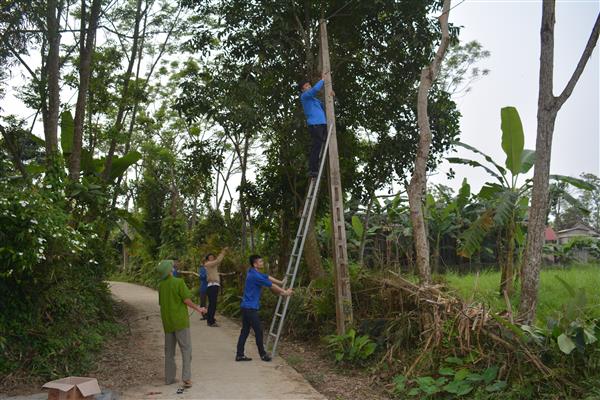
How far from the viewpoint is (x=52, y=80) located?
423 inches

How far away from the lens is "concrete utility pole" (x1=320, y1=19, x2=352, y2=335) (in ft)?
29.5

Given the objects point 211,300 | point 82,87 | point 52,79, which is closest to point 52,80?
point 52,79

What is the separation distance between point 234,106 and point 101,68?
486 centimetres

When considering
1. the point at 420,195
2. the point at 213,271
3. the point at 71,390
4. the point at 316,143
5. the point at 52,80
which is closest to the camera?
the point at 71,390

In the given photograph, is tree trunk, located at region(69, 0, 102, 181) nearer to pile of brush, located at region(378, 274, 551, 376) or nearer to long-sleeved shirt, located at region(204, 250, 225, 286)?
long-sleeved shirt, located at region(204, 250, 225, 286)

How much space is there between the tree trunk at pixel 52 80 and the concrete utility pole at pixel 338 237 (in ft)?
16.3

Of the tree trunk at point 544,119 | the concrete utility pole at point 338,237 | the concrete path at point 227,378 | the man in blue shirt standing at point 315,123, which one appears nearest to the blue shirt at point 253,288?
the concrete path at point 227,378

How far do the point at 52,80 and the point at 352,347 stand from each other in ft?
24.0

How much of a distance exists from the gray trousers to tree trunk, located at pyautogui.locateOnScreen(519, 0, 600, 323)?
436 cm

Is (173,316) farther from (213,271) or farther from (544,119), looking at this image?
(544,119)

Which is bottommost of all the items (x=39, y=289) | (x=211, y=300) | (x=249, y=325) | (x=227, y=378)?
(x=227, y=378)

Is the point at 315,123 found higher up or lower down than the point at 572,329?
higher up

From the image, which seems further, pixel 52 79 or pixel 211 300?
pixel 211 300

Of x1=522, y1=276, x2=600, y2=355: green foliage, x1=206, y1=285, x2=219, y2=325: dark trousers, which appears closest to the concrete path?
x1=206, y1=285, x2=219, y2=325: dark trousers
